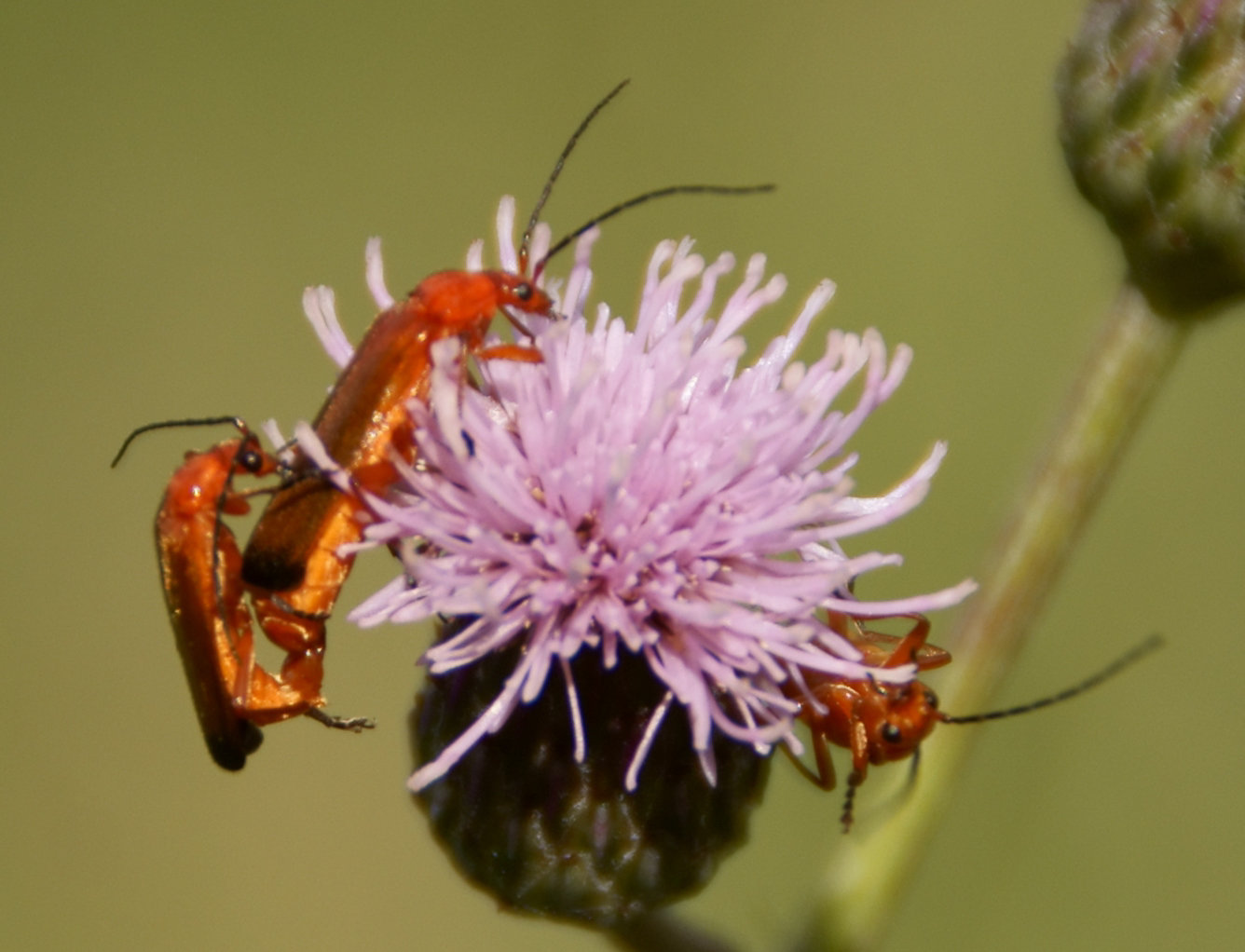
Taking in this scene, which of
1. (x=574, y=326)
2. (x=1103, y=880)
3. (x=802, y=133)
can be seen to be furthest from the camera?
(x=802, y=133)

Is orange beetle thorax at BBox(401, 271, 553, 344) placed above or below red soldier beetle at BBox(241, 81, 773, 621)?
above

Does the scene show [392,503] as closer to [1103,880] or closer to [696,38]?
[1103,880]

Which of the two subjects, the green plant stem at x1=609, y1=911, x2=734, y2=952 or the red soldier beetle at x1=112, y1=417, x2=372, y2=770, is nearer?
the red soldier beetle at x1=112, y1=417, x2=372, y2=770

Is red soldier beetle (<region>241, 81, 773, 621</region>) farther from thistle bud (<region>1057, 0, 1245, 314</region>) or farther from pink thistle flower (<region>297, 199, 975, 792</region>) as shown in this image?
thistle bud (<region>1057, 0, 1245, 314</region>)

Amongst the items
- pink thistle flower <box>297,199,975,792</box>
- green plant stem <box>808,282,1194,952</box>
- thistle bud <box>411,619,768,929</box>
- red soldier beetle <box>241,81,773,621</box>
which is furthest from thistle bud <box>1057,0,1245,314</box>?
thistle bud <box>411,619,768,929</box>

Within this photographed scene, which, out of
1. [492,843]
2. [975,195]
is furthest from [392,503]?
[975,195]

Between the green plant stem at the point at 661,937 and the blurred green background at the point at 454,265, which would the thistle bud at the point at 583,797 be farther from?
the blurred green background at the point at 454,265

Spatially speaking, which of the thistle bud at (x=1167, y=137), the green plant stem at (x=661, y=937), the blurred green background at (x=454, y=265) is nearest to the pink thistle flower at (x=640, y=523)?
the green plant stem at (x=661, y=937)
